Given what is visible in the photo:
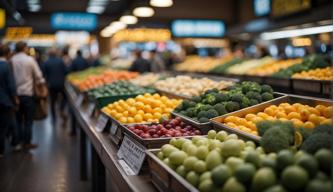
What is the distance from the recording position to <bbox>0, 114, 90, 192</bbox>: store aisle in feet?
19.4

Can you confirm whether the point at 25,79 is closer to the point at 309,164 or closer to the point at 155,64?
the point at 309,164

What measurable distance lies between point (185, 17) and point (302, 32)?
7560 millimetres

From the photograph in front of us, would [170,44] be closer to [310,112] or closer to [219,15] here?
[219,15]

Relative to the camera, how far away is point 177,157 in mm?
2547

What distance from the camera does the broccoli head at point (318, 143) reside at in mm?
2160

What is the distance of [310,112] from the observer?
3.31 meters

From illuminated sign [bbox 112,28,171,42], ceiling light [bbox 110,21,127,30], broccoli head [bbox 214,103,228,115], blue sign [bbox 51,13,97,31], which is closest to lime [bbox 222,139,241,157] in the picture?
broccoli head [bbox 214,103,228,115]

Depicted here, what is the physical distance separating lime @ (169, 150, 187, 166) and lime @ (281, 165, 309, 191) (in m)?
0.77

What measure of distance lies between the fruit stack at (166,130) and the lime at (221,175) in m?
1.14

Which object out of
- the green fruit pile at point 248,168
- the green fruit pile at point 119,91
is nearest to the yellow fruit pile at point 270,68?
the green fruit pile at point 119,91

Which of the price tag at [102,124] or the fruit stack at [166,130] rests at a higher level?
the fruit stack at [166,130]

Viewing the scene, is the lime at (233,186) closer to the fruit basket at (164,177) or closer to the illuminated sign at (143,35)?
the fruit basket at (164,177)

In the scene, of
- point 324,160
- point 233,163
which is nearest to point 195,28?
point 233,163

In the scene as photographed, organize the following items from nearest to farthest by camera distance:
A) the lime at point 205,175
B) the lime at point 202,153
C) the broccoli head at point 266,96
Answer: the lime at point 205,175, the lime at point 202,153, the broccoli head at point 266,96
